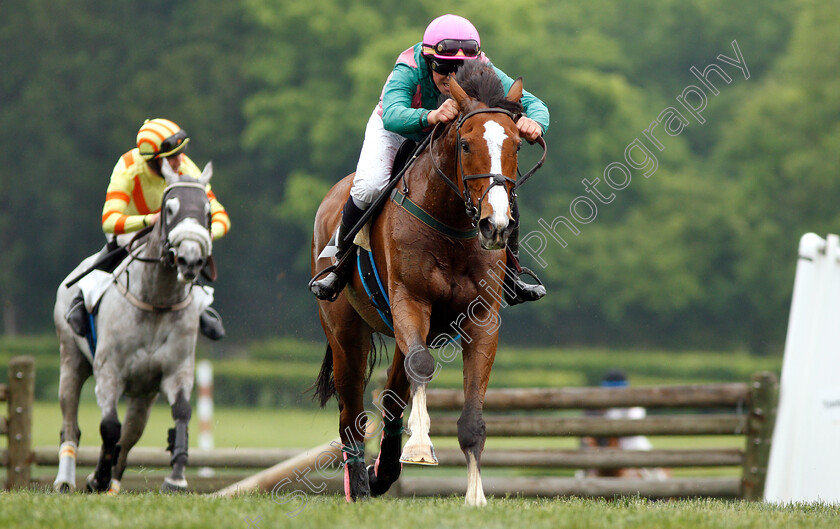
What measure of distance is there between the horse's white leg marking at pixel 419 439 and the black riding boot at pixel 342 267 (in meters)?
1.49

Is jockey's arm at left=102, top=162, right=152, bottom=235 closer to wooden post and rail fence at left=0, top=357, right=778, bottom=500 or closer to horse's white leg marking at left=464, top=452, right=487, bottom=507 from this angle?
wooden post and rail fence at left=0, top=357, right=778, bottom=500

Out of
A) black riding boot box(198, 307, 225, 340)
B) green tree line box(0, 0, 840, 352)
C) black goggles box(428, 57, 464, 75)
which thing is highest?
green tree line box(0, 0, 840, 352)

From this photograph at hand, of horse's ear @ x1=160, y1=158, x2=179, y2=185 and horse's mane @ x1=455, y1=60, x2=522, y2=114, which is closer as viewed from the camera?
horse's mane @ x1=455, y1=60, x2=522, y2=114

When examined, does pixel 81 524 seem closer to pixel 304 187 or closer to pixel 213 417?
pixel 213 417

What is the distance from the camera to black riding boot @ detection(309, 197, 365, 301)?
6.83m

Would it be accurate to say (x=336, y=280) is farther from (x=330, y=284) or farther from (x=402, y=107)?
(x=402, y=107)

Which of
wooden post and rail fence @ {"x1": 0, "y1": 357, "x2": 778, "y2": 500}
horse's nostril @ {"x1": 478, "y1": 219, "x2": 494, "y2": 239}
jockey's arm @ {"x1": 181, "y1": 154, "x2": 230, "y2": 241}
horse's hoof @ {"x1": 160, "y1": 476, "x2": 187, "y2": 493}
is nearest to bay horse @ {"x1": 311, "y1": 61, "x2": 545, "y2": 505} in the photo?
horse's nostril @ {"x1": 478, "y1": 219, "x2": 494, "y2": 239}

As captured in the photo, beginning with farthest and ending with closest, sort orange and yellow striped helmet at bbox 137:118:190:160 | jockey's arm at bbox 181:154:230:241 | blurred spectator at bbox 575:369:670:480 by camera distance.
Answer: blurred spectator at bbox 575:369:670:480, orange and yellow striped helmet at bbox 137:118:190:160, jockey's arm at bbox 181:154:230:241

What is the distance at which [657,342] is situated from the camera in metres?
38.8

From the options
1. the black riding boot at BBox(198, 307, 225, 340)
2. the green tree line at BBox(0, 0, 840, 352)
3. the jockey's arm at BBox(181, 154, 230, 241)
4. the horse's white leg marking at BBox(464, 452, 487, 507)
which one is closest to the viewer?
the horse's white leg marking at BBox(464, 452, 487, 507)

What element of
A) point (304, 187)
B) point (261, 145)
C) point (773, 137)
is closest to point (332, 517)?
point (304, 187)

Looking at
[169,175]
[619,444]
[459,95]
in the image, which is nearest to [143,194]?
[169,175]

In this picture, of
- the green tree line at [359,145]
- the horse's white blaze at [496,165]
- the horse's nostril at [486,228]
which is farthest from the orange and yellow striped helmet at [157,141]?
the green tree line at [359,145]

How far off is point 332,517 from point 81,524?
110cm
